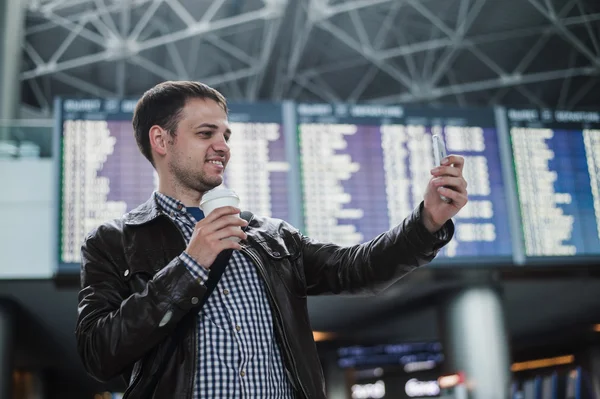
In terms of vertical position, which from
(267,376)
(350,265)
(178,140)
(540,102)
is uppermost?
(540,102)

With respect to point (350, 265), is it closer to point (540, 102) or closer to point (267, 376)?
point (267, 376)

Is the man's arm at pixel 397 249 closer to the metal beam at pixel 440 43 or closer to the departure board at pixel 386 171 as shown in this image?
the departure board at pixel 386 171

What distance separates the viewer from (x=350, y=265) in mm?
2041

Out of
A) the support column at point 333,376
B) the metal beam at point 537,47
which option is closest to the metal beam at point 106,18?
the support column at point 333,376

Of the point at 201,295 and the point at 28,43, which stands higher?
the point at 28,43

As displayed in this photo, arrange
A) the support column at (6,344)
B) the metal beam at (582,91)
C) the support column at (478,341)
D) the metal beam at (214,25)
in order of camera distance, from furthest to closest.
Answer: the metal beam at (582,91), the metal beam at (214,25), the support column at (478,341), the support column at (6,344)

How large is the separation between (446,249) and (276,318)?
17.7 feet

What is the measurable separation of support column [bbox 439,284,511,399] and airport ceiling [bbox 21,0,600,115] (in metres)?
5.63

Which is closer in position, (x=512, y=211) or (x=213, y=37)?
(x=512, y=211)

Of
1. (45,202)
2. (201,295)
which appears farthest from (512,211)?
(201,295)

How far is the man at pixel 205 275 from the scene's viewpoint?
66.1 inches

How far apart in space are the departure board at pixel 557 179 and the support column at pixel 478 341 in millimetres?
1049

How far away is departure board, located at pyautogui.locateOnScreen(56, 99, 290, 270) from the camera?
21.3ft

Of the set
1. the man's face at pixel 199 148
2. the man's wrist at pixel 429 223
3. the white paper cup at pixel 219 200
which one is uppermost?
the man's face at pixel 199 148
